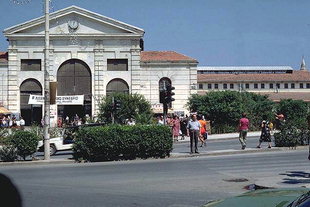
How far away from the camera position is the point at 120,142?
18.2 meters

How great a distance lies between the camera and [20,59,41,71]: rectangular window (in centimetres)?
4662

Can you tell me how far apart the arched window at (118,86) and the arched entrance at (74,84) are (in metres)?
2.16

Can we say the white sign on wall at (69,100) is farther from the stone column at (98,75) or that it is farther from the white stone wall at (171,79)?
the white stone wall at (171,79)

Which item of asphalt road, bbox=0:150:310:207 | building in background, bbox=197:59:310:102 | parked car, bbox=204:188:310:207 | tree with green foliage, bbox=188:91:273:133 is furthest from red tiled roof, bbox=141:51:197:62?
parked car, bbox=204:188:310:207

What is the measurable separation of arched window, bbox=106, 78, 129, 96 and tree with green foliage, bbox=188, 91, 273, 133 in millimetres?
9821

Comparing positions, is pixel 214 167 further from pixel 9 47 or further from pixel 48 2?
pixel 9 47

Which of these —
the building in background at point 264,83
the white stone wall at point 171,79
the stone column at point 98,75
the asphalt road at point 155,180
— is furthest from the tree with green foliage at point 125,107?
the building in background at point 264,83

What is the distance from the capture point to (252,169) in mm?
13969

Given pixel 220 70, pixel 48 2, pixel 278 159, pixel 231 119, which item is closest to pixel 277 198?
pixel 278 159

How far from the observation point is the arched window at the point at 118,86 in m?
47.5

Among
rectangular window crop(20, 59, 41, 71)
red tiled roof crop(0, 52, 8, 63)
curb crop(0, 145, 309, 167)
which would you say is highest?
red tiled roof crop(0, 52, 8, 63)

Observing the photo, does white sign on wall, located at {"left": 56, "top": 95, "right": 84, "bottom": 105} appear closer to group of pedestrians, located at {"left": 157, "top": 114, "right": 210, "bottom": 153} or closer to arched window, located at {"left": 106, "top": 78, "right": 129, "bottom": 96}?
arched window, located at {"left": 106, "top": 78, "right": 129, "bottom": 96}

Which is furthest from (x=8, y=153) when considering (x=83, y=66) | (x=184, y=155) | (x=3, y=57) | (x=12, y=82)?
(x=3, y=57)

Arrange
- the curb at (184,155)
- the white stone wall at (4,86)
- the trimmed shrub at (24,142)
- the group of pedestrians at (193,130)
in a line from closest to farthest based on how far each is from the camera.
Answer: the curb at (184,155) < the trimmed shrub at (24,142) < the group of pedestrians at (193,130) < the white stone wall at (4,86)
